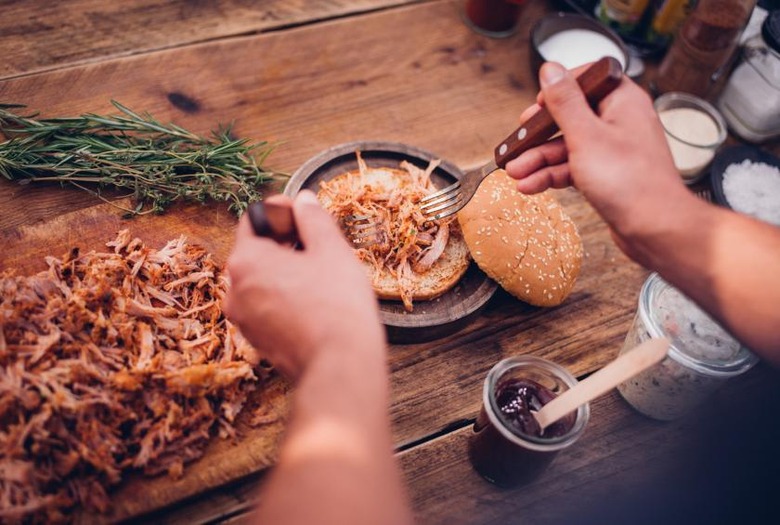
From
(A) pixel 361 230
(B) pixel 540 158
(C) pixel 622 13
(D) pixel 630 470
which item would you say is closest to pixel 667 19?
(C) pixel 622 13

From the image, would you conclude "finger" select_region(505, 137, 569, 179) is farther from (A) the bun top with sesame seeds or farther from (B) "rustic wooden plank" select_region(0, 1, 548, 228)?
(B) "rustic wooden plank" select_region(0, 1, 548, 228)

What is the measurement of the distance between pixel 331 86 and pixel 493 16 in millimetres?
961

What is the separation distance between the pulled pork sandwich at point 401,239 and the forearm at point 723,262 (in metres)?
0.75

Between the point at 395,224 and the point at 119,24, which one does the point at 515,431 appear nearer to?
the point at 395,224

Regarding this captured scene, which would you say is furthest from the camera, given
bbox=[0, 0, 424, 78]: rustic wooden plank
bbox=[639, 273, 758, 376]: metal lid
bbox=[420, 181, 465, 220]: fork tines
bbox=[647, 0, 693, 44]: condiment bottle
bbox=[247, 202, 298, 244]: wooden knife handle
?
bbox=[647, 0, 693, 44]: condiment bottle

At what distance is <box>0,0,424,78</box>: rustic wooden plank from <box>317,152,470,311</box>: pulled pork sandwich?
1141 mm

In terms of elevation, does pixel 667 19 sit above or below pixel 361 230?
above

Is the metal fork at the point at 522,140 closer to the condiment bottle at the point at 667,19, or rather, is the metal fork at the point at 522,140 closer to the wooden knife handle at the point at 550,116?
the wooden knife handle at the point at 550,116

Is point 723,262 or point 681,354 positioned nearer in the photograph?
point 723,262

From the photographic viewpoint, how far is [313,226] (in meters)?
1.53

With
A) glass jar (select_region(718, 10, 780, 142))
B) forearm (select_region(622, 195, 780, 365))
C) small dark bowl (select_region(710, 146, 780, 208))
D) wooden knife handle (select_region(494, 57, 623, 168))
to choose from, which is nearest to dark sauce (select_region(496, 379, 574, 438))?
forearm (select_region(622, 195, 780, 365))

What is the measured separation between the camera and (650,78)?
3.19 meters

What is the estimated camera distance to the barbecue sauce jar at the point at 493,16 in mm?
3061

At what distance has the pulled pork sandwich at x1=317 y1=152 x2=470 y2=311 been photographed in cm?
214
